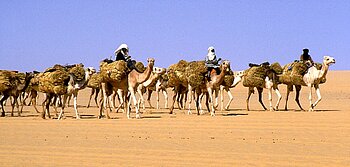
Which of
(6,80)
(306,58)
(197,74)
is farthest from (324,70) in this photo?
(6,80)

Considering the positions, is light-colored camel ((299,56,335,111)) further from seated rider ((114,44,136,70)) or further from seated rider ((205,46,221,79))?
seated rider ((114,44,136,70))

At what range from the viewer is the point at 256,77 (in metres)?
23.1

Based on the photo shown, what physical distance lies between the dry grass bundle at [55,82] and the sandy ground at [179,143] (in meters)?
1.70

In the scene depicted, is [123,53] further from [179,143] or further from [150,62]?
[179,143]

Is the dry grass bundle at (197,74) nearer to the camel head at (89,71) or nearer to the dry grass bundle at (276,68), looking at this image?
the camel head at (89,71)

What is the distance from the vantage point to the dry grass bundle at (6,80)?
782 inches

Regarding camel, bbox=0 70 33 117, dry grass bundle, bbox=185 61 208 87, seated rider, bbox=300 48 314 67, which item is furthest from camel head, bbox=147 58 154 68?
seated rider, bbox=300 48 314 67

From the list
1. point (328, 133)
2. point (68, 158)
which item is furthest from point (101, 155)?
point (328, 133)

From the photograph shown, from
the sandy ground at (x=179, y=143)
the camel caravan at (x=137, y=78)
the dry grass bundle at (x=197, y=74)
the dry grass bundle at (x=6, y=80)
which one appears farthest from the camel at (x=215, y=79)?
the dry grass bundle at (x=6, y=80)

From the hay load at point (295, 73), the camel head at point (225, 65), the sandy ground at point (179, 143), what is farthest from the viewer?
the hay load at point (295, 73)

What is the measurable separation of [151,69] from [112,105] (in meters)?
8.20

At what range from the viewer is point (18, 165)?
8.62m

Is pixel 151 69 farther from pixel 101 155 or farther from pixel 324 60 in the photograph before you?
pixel 101 155

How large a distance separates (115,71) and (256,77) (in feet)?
23.1
